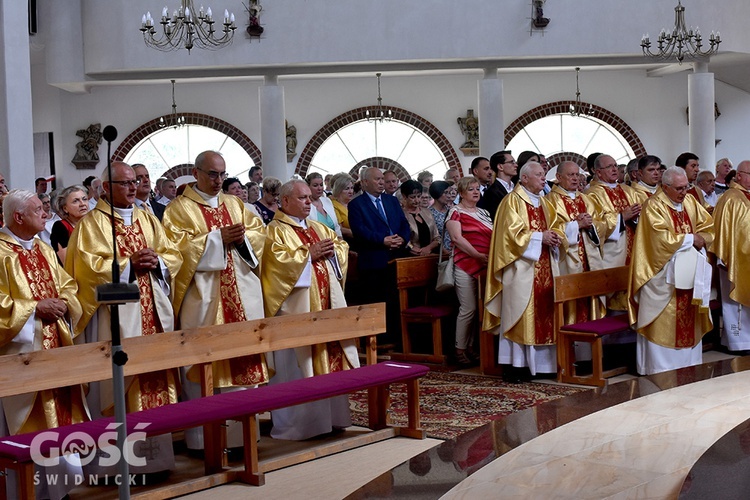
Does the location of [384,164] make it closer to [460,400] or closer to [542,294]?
[542,294]

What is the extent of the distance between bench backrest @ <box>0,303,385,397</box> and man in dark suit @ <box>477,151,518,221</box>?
111 inches

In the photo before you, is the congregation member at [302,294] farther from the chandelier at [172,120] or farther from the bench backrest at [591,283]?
the chandelier at [172,120]

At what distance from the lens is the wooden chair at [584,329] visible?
8266 millimetres

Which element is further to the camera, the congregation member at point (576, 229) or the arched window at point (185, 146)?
the arched window at point (185, 146)

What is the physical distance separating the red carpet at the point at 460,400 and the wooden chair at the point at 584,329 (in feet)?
0.79

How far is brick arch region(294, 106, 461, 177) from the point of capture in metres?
18.6

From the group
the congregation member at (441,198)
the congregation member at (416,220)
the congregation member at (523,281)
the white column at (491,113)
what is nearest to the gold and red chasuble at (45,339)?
the congregation member at (523,281)

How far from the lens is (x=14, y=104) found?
938 cm

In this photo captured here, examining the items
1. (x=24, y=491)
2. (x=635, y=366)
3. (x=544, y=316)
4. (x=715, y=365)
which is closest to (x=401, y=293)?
(x=544, y=316)

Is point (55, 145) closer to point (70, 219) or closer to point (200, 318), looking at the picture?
point (70, 219)

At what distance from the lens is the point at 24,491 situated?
4.66 m

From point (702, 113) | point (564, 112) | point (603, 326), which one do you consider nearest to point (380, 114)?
point (564, 112)

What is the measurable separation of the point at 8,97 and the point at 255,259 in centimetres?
390

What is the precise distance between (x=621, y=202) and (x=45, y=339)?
6.05 m
